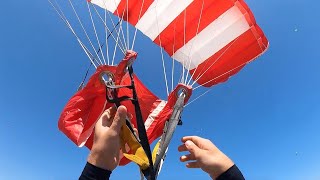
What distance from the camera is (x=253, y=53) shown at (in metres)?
8.61

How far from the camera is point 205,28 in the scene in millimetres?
8609

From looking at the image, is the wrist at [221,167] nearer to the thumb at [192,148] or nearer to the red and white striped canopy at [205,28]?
the thumb at [192,148]

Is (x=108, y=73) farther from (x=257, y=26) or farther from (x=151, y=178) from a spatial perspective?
(x=257, y=26)

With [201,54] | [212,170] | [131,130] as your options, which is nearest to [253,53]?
[201,54]

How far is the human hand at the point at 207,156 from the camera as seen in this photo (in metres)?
2.00

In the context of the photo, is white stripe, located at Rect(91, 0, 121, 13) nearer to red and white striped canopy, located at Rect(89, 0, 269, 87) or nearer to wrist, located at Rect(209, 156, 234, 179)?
red and white striped canopy, located at Rect(89, 0, 269, 87)

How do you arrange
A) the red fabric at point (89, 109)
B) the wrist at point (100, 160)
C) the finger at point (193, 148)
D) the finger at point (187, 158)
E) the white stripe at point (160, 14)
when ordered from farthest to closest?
the white stripe at point (160, 14) → the red fabric at point (89, 109) → the finger at point (187, 158) → the finger at point (193, 148) → the wrist at point (100, 160)

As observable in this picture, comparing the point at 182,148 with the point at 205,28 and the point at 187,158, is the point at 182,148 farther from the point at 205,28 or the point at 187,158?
the point at 205,28

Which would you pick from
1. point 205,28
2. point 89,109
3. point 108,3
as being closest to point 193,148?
point 89,109

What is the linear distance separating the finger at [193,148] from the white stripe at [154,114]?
3.58 meters

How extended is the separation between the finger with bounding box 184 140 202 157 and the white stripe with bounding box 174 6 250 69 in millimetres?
6354

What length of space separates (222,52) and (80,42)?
4480 millimetres

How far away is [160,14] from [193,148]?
6.85 metres

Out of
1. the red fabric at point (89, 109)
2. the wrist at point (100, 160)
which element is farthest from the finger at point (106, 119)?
the red fabric at point (89, 109)
